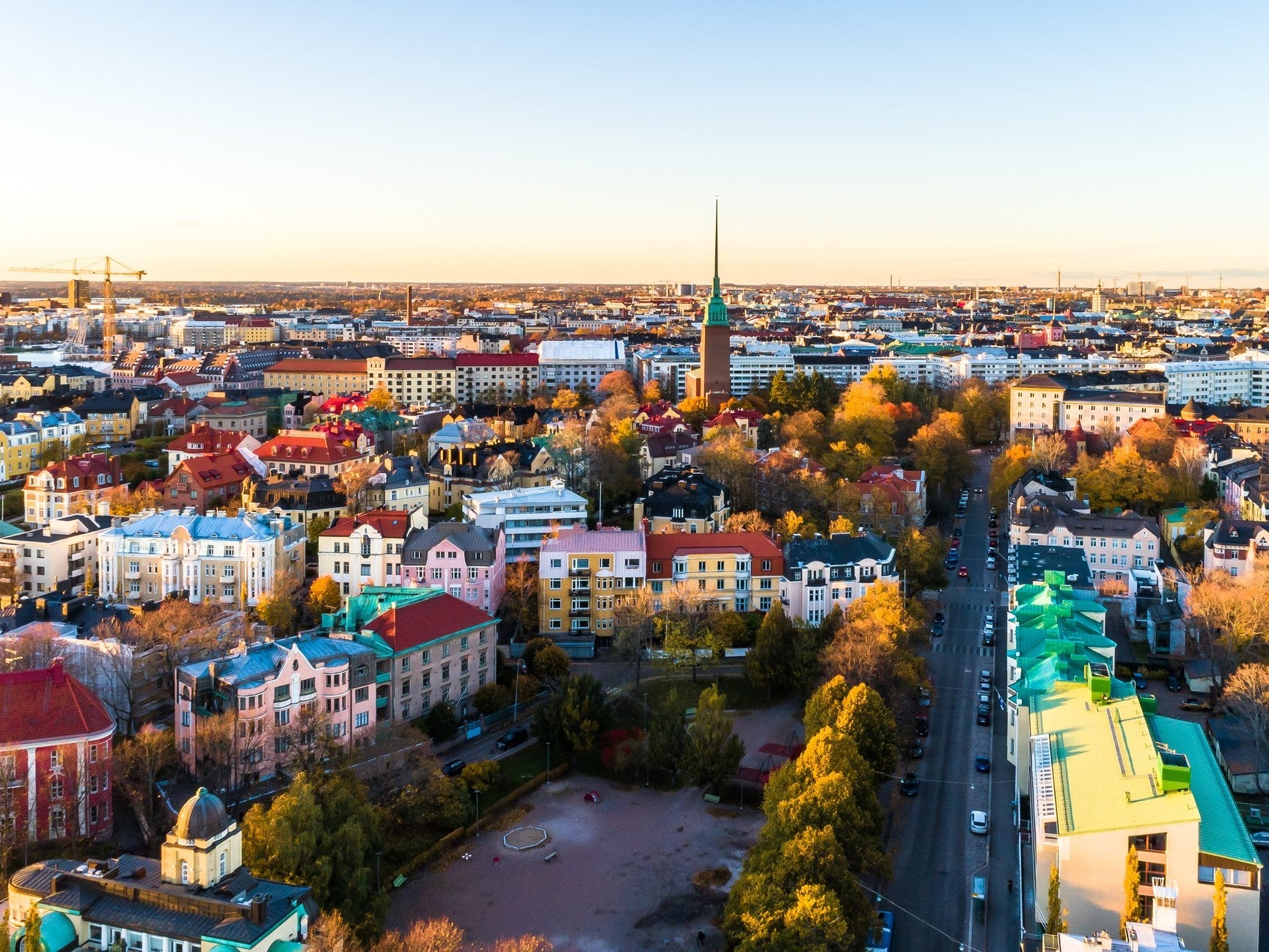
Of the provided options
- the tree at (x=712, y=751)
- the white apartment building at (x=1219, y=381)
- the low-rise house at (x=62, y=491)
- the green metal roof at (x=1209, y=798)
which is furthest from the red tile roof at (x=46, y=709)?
the white apartment building at (x=1219, y=381)

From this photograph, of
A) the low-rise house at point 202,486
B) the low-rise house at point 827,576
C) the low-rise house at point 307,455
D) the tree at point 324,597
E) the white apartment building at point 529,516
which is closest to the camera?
the tree at point 324,597

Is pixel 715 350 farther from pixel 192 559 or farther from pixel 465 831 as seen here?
pixel 465 831

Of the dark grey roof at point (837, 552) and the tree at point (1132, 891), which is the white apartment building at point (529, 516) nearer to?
the dark grey roof at point (837, 552)

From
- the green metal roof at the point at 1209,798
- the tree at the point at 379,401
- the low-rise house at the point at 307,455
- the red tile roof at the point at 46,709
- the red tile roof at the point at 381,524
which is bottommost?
the green metal roof at the point at 1209,798

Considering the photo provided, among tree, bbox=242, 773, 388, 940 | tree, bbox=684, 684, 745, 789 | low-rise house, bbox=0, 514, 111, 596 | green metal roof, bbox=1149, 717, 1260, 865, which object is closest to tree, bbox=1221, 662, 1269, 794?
green metal roof, bbox=1149, 717, 1260, 865

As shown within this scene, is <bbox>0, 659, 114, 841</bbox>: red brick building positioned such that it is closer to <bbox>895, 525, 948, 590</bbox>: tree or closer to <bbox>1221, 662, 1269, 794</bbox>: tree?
<bbox>1221, 662, 1269, 794</bbox>: tree
